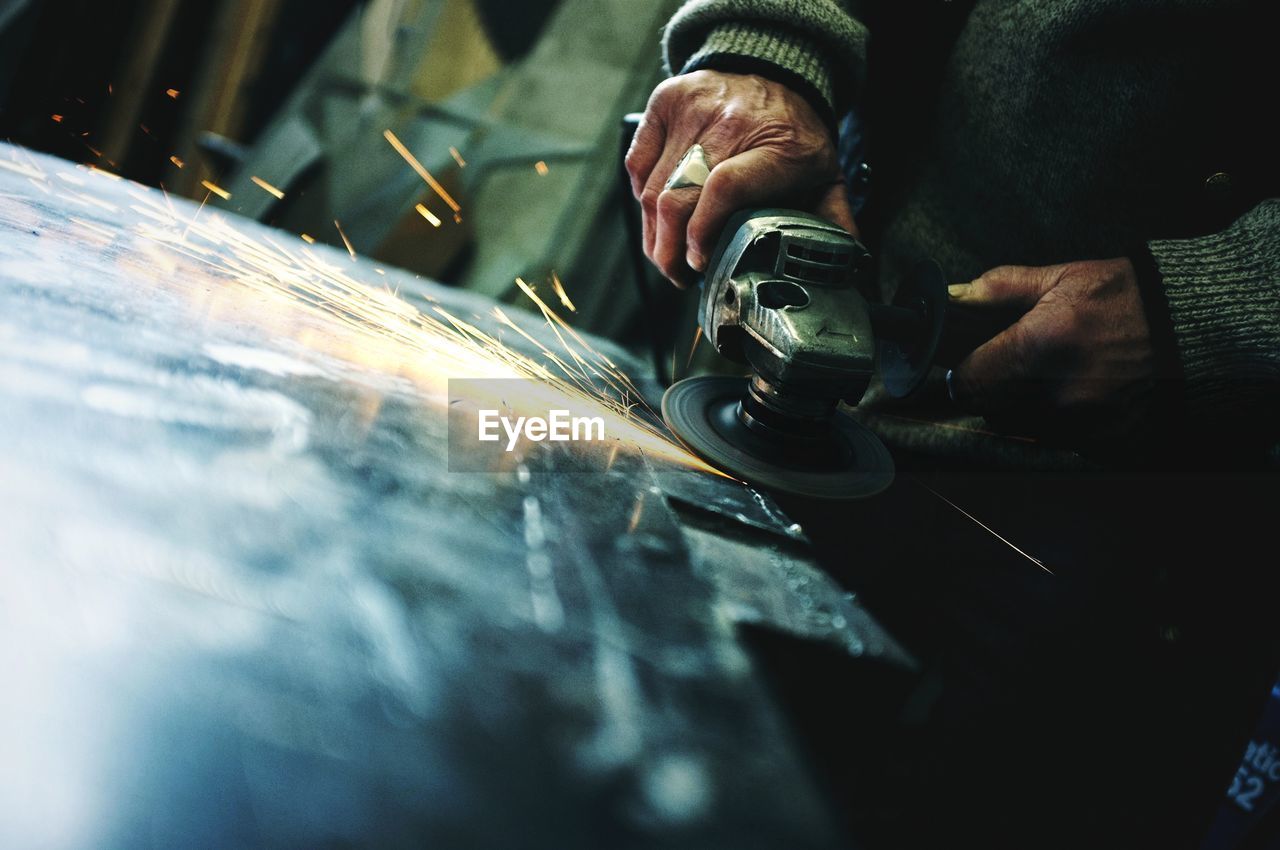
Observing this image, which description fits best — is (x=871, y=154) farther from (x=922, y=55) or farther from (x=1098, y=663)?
(x=1098, y=663)

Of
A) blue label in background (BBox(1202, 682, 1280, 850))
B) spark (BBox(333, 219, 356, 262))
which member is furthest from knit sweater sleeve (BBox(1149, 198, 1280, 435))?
spark (BBox(333, 219, 356, 262))

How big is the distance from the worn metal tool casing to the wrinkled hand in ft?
0.63

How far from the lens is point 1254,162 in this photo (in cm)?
107

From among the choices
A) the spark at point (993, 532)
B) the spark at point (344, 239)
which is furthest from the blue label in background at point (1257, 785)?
the spark at point (344, 239)

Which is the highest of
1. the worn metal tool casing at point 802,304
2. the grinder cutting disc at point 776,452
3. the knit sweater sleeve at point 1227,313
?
the knit sweater sleeve at point 1227,313

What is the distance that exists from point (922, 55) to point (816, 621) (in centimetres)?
126

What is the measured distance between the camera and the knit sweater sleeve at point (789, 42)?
1.25 meters

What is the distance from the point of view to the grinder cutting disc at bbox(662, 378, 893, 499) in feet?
A: 3.31

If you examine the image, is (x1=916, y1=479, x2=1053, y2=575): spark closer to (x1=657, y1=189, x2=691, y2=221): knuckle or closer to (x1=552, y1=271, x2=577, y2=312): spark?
(x1=657, y1=189, x2=691, y2=221): knuckle

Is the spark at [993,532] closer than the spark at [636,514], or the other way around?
the spark at [636,514]

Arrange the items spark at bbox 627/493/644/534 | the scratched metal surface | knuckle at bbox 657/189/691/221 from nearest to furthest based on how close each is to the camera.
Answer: the scratched metal surface, spark at bbox 627/493/644/534, knuckle at bbox 657/189/691/221

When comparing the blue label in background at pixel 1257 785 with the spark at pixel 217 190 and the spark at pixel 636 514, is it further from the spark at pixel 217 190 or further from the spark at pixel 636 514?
the spark at pixel 217 190

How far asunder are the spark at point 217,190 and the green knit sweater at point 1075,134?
3001 millimetres

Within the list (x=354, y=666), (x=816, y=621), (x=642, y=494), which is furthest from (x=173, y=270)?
(x=816, y=621)
